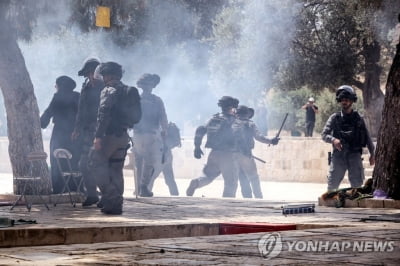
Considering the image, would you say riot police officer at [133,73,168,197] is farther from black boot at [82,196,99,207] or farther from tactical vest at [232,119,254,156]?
black boot at [82,196,99,207]

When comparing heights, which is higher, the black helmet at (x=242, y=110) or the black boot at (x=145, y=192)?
the black helmet at (x=242, y=110)

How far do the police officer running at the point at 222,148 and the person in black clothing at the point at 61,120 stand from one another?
3.07m

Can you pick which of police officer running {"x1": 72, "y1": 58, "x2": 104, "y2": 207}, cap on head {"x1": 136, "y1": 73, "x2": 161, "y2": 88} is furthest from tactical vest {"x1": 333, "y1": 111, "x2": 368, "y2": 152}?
police officer running {"x1": 72, "y1": 58, "x2": 104, "y2": 207}

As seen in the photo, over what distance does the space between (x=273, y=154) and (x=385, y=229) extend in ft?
57.2

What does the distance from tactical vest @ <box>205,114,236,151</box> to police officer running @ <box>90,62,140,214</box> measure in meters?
4.91

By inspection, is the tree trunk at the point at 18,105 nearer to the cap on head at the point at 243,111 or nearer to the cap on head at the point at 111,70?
the cap on head at the point at 111,70

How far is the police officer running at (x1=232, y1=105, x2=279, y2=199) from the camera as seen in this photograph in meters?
16.3

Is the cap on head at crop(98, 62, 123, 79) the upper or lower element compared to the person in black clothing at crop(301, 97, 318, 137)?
lower

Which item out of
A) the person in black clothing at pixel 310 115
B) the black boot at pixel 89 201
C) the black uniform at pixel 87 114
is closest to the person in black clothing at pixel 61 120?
the black uniform at pixel 87 114

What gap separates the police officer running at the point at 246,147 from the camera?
16.3 metres

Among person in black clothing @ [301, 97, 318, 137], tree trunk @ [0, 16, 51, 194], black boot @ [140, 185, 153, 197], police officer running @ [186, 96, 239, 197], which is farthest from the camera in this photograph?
person in black clothing @ [301, 97, 318, 137]

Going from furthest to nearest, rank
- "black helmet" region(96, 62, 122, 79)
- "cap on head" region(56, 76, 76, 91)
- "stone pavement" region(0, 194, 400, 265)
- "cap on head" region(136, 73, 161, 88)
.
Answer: "cap on head" region(136, 73, 161, 88), "cap on head" region(56, 76, 76, 91), "black helmet" region(96, 62, 122, 79), "stone pavement" region(0, 194, 400, 265)

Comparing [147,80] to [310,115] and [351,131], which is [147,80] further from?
[310,115]

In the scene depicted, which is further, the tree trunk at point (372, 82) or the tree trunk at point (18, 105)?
the tree trunk at point (372, 82)
